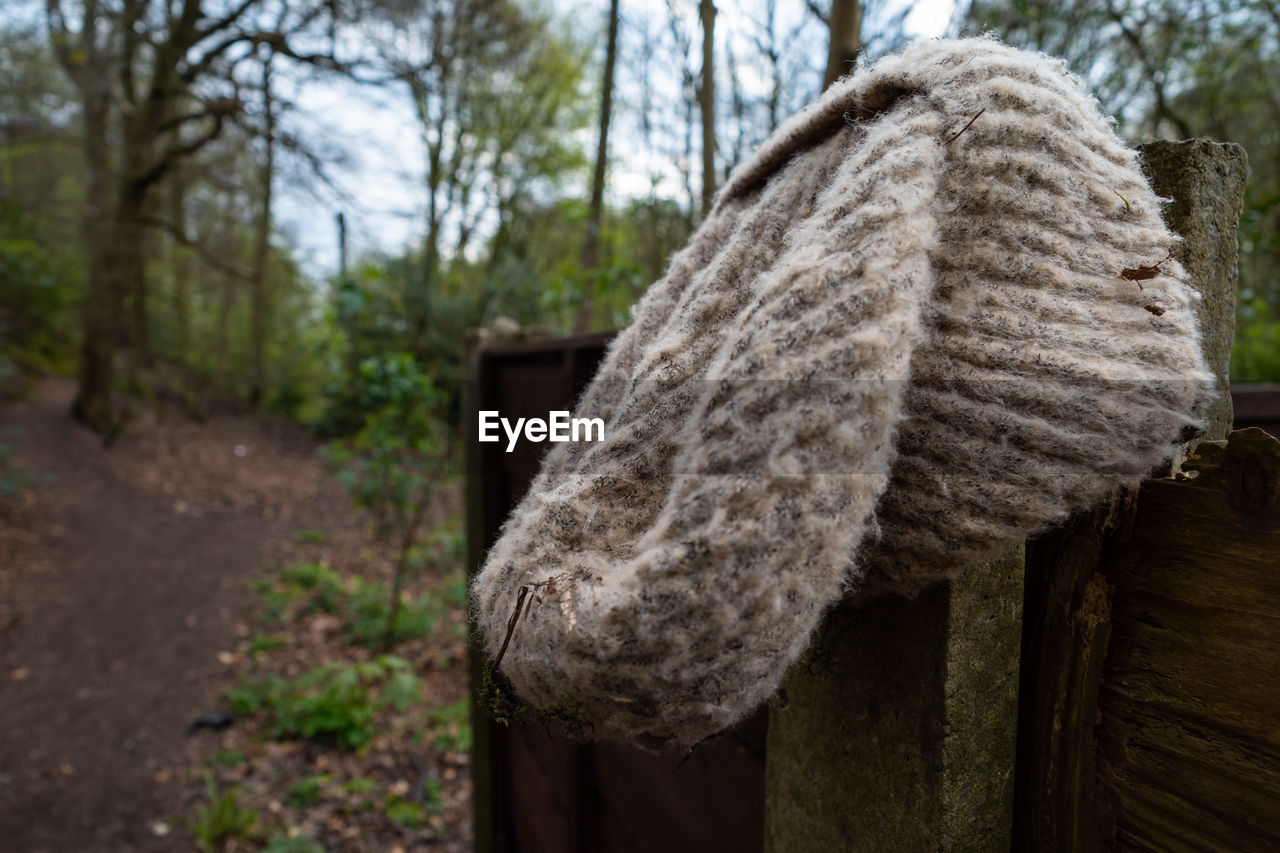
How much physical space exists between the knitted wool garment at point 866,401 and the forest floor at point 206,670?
144 inches

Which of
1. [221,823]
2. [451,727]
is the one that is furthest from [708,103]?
[221,823]

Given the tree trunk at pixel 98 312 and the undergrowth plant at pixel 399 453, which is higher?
the tree trunk at pixel 98 312

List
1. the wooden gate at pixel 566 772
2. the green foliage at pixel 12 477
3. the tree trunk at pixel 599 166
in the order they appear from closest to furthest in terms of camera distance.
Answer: the wooden gate at pixel 566 772
the tree trunk at pixel 599 166
the green foliage at pixel 12 477

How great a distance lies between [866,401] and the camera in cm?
43

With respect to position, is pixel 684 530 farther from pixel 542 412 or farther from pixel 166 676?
pixel 166 676

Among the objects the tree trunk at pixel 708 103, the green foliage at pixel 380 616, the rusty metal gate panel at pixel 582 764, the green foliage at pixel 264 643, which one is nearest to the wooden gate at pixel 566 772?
the rusty metal gate panel at pixel 582 764

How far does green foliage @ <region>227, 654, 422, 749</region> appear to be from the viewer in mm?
4219

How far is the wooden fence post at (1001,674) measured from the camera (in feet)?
1.99

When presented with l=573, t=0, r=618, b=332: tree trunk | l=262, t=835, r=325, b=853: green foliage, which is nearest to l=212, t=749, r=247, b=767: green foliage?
l=262, t=835, r=325, b=853: green foliage

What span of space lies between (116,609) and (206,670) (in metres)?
1.45

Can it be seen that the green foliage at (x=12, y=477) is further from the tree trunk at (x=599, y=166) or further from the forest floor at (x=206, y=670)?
the tree trunk at (x=599, y=166)

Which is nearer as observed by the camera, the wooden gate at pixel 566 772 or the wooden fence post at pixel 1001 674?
the wooden fence post at pixel 1001 674

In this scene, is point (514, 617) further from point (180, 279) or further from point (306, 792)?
point (180, 279)

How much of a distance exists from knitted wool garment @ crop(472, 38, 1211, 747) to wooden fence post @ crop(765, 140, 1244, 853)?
0.27 ft
